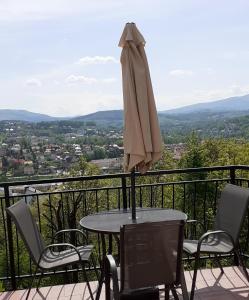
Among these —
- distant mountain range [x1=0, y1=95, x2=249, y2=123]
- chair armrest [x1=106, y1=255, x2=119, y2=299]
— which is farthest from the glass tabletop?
distant mountain range [x1=0, y1=95, x2=249, y2=123]

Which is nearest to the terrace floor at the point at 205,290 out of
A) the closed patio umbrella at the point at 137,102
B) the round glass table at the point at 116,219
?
the round glass table at the point at 116,219

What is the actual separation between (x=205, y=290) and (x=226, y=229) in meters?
0.62

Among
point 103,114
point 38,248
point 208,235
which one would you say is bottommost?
point 38,248

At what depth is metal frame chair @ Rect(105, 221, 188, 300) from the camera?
2818 millimetres

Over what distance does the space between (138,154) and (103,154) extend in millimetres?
26286

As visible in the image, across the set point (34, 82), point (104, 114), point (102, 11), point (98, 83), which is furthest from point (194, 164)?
point (104, 114)

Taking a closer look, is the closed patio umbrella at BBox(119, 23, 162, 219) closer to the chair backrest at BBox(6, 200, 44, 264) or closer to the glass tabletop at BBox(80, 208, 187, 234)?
the glass tabletop at BBox(80, 208, 187, 234)

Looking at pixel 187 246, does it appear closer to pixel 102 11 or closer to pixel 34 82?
pixel 102 11

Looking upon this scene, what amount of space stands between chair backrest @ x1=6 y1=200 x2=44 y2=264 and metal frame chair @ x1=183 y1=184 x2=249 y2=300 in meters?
1.32

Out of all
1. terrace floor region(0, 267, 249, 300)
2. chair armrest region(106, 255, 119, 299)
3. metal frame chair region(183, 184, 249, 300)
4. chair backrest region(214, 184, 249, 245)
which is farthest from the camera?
terrace floor region(0, 267, 249, 300)

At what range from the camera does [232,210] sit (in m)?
4.09

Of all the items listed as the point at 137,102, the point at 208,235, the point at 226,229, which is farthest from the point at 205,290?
Result: the point at 137,102

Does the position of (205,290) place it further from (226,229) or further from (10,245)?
(10,245)

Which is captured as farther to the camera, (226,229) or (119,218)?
(226,229)
